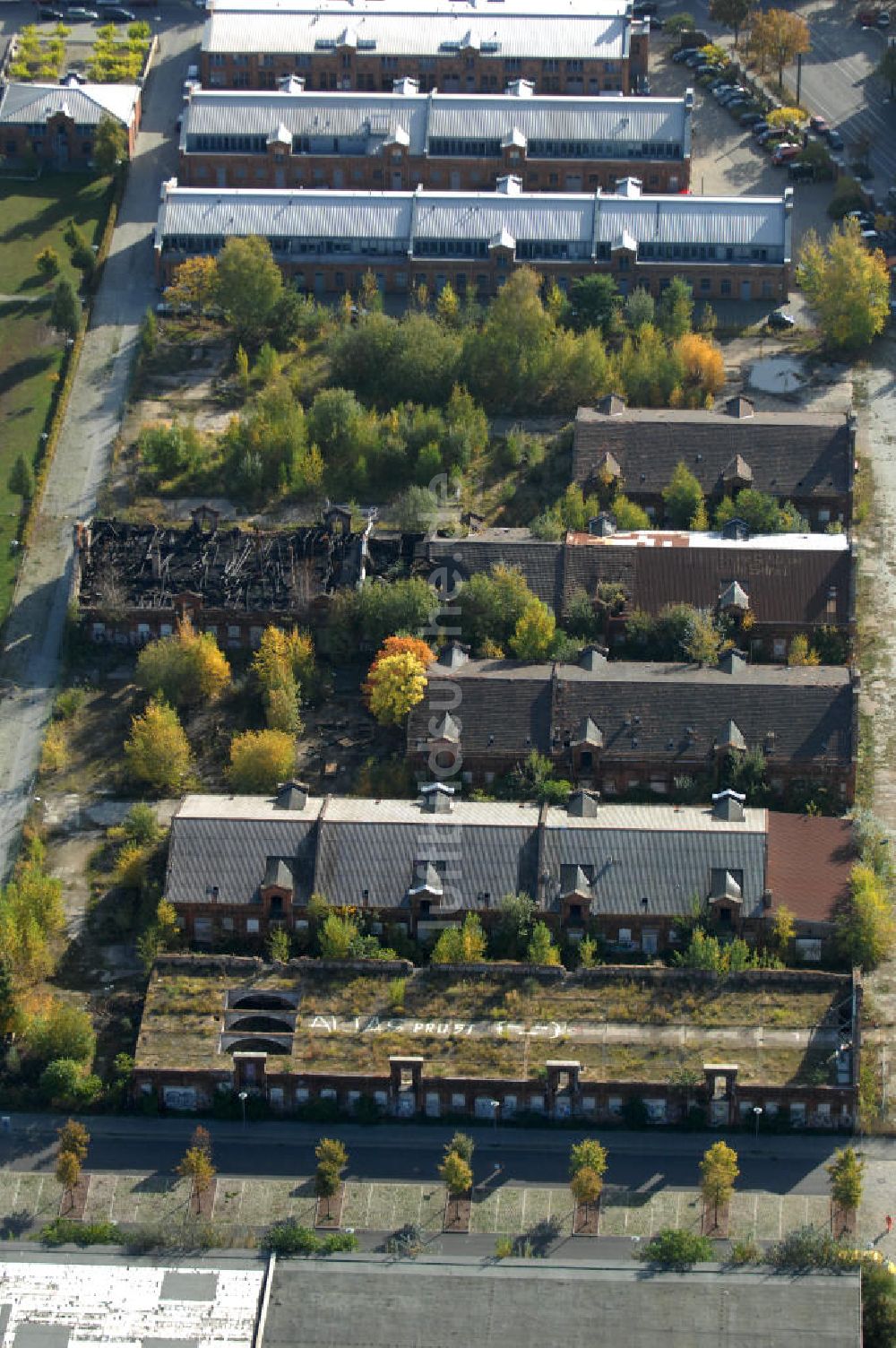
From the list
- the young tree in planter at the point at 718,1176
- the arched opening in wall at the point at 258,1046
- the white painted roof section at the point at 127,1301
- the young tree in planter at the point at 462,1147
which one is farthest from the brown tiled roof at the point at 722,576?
the white painted roof section at the point at 127,1301

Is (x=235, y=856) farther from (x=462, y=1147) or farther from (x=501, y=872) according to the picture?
(x=462, y=1147)

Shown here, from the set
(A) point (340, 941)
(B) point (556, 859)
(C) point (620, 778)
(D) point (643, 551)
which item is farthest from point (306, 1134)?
(D) point (643, 551)

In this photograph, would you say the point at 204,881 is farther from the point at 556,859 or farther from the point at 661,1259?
the point at 661,1259

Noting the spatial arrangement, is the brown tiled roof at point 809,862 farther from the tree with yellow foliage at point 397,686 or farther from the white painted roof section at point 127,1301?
the white painted roof section at point 127,1301

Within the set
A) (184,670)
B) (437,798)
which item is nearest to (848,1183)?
(437,798)

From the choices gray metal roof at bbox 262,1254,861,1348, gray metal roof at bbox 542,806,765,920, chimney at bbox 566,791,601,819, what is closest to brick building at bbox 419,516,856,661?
chimney at bbox 566,791,601,819

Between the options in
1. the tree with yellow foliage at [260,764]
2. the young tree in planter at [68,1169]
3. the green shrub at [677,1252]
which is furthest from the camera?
the tree with yellow foliage at [260,764]

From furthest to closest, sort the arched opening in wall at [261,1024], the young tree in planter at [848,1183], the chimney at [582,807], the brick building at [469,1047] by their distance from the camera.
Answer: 1. the chimney at [582,807]
2. the arched opening in wall at [261,1024]
3. the brick building at [469,1047]
4. the young tree in planter at [848,1183]
